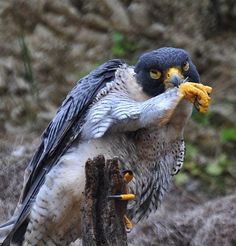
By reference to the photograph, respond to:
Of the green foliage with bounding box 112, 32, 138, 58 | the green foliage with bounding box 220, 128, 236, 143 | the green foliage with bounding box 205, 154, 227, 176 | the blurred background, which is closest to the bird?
the green foliage with bounding box 205, 154, 227, 176

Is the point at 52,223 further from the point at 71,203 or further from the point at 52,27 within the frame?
the point at 52,27

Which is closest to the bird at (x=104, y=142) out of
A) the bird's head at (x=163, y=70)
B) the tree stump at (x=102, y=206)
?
the bird's head at (x=163, y=70)

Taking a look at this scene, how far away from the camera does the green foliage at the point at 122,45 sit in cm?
734

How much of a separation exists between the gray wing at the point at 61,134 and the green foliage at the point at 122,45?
295 centimetres

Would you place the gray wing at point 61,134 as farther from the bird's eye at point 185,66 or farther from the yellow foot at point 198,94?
the yellow foot at point 198,94

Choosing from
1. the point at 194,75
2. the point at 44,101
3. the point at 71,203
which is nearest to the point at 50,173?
the point at 71,203

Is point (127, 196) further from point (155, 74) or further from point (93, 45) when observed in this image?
point (93, 45)

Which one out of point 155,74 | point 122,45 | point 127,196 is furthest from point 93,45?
point 127,196

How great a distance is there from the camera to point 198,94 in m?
3.65

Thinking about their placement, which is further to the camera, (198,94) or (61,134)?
(61,134)

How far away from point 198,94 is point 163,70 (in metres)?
0.55

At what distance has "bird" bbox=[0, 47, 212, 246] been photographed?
13.3 ft

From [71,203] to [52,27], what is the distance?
11.7 ft

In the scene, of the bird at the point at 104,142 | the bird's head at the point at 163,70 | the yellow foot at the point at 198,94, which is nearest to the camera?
the yellow foot at the point at 198,94
